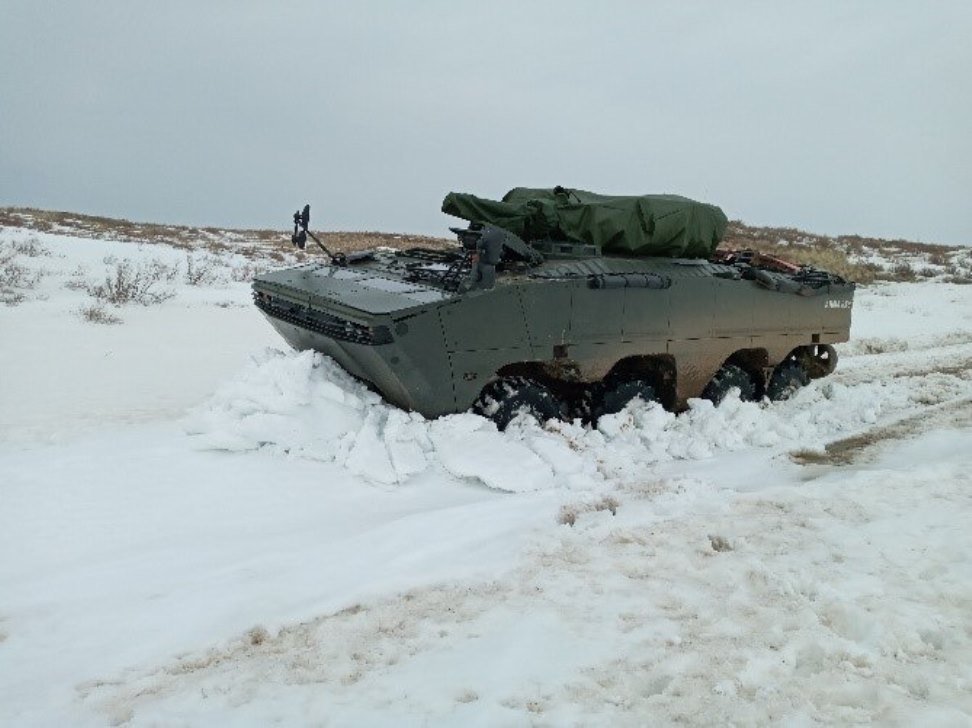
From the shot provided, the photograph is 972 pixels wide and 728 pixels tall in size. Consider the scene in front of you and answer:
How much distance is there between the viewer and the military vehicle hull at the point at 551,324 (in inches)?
211

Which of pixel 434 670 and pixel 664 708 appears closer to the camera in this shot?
pixel 664 708

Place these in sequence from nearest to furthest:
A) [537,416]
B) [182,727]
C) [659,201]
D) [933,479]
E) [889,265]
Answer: [182,727] → [933,479] → [537,416] → [659,201] → [889,265]

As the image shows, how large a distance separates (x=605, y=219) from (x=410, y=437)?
9.06ft

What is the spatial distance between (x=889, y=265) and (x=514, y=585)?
2692cm

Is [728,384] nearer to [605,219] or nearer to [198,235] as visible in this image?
[605,219]

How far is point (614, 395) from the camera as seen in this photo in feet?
21.9

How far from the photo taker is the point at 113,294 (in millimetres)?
12875

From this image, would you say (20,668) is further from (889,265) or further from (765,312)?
(889,265)

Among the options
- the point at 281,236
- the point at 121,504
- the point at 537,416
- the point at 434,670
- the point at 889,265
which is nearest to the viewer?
the point at 434,670

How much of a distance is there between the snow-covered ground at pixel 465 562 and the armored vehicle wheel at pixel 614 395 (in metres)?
0.15

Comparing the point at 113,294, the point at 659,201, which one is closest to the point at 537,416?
the point at 659,201

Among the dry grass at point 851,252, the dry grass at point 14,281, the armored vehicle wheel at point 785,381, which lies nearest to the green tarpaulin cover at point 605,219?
the armored vehicle wheel at point 785,381

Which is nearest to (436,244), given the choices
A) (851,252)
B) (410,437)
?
(851,252)

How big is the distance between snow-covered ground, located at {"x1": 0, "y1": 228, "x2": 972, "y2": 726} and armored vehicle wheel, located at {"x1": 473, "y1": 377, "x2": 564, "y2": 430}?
0.61 ft
